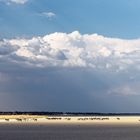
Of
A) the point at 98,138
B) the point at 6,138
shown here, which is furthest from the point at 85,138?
the point at 6,138

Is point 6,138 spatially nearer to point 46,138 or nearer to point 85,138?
point 46,138

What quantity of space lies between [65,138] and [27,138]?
7.08 meters

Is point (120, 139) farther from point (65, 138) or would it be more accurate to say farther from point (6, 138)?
point (6, 138)

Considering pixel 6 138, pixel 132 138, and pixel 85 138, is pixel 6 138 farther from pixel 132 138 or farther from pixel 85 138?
pixel 132 138

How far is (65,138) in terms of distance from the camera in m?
97.4

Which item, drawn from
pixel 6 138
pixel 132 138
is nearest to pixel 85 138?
pixel 132 138

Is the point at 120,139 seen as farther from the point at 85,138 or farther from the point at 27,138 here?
the point at 27,138

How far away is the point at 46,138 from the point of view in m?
98.2

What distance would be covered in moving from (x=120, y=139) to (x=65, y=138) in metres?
10.4

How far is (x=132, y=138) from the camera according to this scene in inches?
3752

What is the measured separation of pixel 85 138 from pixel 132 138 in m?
8.62

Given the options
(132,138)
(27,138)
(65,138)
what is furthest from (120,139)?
(27,138)

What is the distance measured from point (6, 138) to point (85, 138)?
48.3 ft

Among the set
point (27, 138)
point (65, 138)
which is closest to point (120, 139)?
point (65, 138)
